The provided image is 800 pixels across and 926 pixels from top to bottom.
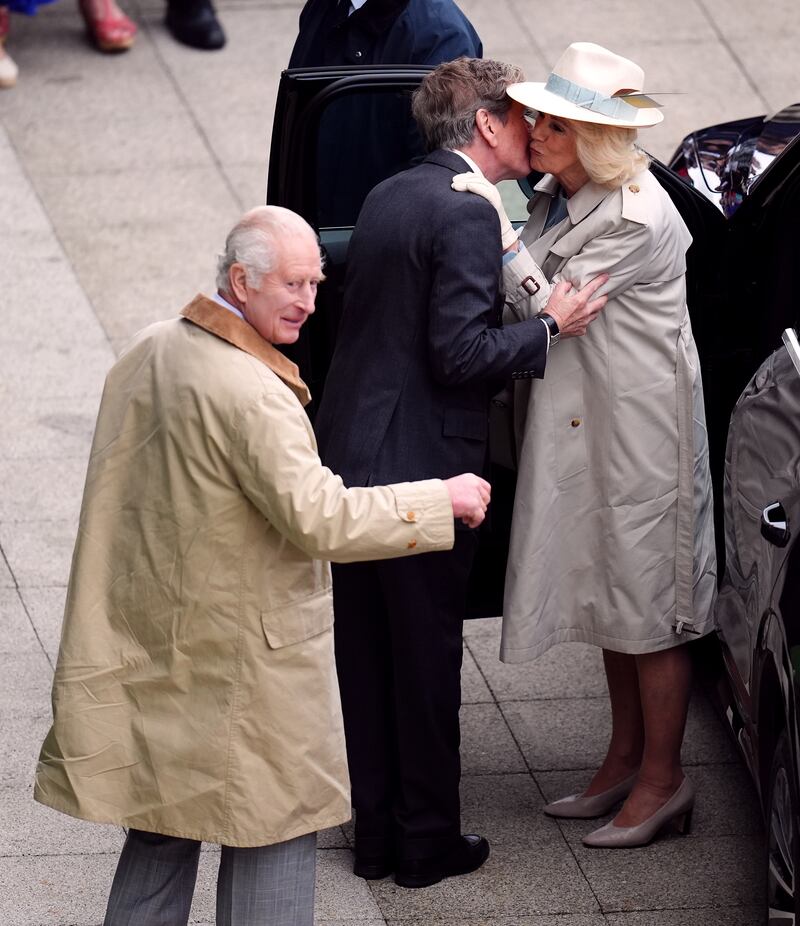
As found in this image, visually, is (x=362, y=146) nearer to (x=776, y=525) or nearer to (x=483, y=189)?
(x=483, y=189)

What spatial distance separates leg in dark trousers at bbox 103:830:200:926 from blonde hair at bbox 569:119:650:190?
5.71ft

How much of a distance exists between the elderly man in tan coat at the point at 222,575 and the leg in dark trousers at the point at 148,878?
4 cm

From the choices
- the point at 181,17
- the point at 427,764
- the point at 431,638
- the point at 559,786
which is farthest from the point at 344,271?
the point at 181,17

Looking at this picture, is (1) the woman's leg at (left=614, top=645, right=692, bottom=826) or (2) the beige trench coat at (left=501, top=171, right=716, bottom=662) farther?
(1) the woman's leg at (left=614, top=645, right=692, bottom=826)

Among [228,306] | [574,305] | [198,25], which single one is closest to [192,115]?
[198,25]

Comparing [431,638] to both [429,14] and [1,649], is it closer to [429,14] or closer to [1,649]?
[1,649]

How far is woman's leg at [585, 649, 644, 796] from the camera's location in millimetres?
4543

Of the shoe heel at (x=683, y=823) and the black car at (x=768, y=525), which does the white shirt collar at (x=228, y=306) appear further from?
the shoe heel at (x=683, y=823)

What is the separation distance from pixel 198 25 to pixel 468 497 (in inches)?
249

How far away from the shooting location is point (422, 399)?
12.9ft

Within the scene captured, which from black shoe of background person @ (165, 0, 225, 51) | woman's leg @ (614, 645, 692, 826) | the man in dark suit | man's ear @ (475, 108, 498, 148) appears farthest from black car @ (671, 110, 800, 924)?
black shoe of background person @ (165, 0, 225, 51)

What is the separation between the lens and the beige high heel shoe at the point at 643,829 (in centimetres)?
445

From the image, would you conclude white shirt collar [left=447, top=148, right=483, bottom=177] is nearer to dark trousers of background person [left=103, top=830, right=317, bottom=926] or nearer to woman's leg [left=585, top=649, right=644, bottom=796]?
woman's leg [left=585, top=649, right=644, bottom=796]

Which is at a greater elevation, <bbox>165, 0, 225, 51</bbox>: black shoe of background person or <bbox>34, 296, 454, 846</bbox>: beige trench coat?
<bbox>34, 296, 454, 846</bbox>: beige trench coat
